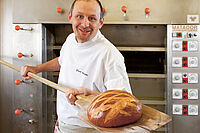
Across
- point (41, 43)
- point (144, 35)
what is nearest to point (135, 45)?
point (144, 35)

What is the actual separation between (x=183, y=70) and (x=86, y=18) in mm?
1377

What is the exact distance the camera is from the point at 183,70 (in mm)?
2197

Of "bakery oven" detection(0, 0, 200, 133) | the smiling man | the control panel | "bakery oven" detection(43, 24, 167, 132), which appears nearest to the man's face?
the smiling man

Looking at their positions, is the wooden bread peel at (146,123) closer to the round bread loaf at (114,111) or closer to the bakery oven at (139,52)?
the round bread loaf at (114,111)

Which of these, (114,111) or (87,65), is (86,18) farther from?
(114,111)

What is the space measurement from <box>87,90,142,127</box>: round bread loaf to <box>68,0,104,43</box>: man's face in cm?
53

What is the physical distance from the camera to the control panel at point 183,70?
7.16 ft

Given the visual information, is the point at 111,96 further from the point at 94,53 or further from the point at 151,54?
the point at 151,54

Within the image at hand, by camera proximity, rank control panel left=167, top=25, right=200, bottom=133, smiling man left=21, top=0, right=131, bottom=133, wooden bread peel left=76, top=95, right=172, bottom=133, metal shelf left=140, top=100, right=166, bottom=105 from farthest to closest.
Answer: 1. metal shelf left=140, top=100, right=166, bottom=105
2. control panel left=167, top=25, right=200, bottom=133
3. smiling man left=21, top=0, right=131, bottom=133
4. wooden bread peel left=76, top=95, right=172, bottom=133

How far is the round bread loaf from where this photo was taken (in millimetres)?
913

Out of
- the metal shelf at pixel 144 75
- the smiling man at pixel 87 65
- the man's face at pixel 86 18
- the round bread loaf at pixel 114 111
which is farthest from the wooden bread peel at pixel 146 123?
the metal shelf at pixel 144 75

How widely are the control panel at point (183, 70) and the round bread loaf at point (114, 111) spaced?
137 centimetres

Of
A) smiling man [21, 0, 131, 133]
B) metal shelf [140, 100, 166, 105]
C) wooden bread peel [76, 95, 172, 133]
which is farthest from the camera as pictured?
metal shelf [140, 100, 166, 105]

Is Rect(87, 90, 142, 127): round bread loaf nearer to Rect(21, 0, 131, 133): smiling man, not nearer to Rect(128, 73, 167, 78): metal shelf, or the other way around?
Rect(21, 0, 131, 133): smiling man
